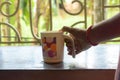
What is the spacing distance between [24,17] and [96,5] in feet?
1.28

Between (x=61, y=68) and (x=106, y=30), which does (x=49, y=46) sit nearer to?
(x=61, y=68)

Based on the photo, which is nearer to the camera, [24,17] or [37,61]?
[37,61]

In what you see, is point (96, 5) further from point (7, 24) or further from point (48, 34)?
point (48, 34)

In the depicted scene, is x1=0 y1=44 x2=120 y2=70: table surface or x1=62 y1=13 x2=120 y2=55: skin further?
x1=0 y1=44 x2=120 y2=70: table surface

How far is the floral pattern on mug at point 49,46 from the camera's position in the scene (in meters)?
1.01

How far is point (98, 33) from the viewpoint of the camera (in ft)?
3.04

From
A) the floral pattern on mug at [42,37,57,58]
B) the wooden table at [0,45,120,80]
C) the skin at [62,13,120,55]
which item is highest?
the skin at [62,13,120,55]

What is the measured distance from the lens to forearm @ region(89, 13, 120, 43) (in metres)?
0.85

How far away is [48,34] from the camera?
1.01 meters

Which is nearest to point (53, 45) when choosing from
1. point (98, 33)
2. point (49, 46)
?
point (49, 46)

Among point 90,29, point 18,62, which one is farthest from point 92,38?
point 18,62

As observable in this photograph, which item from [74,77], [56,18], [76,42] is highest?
[56,18]

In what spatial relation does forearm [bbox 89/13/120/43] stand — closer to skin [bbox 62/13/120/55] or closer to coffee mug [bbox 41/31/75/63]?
skin [bbox 62/13/120/55]

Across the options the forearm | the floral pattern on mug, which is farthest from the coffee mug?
the forearm
